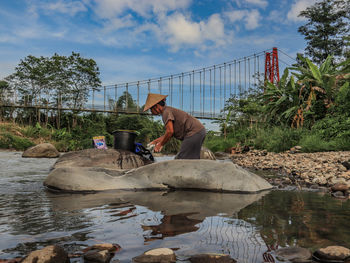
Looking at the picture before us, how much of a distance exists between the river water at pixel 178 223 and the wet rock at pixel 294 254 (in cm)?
4

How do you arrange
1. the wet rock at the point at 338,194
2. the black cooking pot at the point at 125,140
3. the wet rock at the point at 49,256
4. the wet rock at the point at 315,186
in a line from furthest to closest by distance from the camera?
the black cooking pot at the point at 125,140, the wet rock at the point at 315,186, the wet rock at the point at 338,194, the wet rock at the point at 49,256

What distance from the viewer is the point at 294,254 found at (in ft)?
3.83

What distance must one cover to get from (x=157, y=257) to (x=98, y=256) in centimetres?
23

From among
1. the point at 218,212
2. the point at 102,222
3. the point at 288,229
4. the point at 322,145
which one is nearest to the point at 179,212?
the point at 218,212

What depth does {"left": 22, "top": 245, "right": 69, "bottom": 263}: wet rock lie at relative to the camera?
3.50 feet

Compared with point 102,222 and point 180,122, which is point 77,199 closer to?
point 102,222

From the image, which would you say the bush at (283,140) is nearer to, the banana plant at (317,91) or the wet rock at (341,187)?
the banana plant at (317,91)

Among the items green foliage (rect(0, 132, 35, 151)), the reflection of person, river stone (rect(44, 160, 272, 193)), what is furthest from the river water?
green foliage (rect(0, 132, 35, 151))

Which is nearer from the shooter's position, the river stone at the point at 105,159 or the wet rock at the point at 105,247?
the wet rock at the point at 105,247

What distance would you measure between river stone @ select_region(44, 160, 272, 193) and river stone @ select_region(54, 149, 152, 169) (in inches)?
25.6

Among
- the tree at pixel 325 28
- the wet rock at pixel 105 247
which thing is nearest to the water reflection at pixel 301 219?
the wet rock at pixel 105 247

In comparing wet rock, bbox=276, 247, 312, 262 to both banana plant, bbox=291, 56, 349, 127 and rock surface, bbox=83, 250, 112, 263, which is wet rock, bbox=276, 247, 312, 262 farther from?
banana plant, bbox=291, 56, 349, 127

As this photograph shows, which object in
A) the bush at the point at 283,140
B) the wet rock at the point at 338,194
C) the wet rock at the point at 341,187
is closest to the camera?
the wet rock at the point at 338,194

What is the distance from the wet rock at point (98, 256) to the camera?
1.10m
